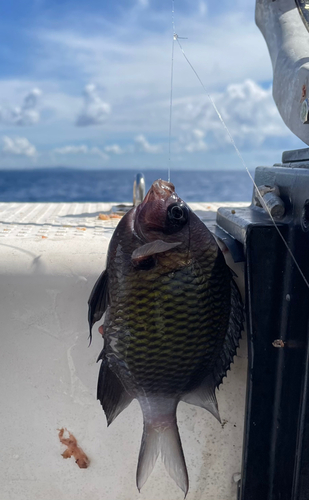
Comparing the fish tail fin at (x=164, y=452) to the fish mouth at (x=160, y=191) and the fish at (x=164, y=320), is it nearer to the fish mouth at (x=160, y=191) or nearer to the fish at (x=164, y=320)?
the fish at (x=164, y=320)

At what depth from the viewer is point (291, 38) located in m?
1.45

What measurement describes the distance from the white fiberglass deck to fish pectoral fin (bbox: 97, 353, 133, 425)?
0.54 ft

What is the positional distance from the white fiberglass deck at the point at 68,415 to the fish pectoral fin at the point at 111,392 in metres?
0.16

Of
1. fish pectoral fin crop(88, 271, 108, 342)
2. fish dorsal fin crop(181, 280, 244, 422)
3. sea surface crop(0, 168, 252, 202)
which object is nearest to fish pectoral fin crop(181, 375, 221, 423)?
fish dorsal fin crop(181, 280, 244, 422)

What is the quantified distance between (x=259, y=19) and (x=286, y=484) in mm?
1495

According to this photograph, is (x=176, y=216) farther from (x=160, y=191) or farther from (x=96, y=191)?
(x=96, y=191)

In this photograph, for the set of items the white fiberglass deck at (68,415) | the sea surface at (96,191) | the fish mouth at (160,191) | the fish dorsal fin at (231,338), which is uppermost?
the fish mouth at (160,191)

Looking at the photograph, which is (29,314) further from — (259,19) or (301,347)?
(259,19)

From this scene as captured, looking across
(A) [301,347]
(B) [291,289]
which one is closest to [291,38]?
(B) [291,289]

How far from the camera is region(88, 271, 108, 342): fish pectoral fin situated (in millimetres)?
1096

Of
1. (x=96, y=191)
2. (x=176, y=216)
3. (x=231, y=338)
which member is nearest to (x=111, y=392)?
(x=231, y=338)

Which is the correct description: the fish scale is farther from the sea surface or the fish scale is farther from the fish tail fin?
the sea surface

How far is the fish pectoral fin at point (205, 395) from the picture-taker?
108 cm

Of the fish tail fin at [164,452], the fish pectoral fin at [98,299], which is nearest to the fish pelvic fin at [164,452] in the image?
the fish tail fin at [164,452]
